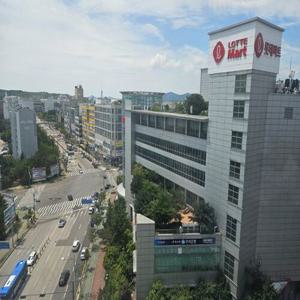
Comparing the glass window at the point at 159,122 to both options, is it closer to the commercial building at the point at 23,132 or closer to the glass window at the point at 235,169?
the glass window at the point at 235,169

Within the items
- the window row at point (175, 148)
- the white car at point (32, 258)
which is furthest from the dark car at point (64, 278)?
the window row at point (175, 148)

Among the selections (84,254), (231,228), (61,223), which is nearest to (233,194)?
(231,228)

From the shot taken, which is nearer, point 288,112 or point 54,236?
point 288,112

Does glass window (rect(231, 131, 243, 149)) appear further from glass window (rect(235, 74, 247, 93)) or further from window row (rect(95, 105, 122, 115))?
window row (rect(95, 105, 122, 115))

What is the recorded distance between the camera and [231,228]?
32625 mm

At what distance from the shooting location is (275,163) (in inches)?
1294

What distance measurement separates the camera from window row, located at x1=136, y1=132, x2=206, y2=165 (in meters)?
39.2

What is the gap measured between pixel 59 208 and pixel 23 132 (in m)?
35.6

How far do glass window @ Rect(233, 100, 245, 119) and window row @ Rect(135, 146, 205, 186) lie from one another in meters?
9.76

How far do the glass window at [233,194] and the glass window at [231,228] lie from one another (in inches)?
73.7

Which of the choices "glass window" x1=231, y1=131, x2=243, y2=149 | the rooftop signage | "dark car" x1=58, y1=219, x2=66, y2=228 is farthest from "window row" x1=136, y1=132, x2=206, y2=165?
"dark car" x1=58, y1=219, x2=66, y2=228

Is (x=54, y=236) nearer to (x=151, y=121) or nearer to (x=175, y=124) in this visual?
(x=151, y=121)

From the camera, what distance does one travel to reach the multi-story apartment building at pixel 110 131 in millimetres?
102062

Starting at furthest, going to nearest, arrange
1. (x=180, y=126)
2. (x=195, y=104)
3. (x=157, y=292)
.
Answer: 1. (x=195, y=104)
2. (x=180, y=126)
3. (x=157, y=292)
